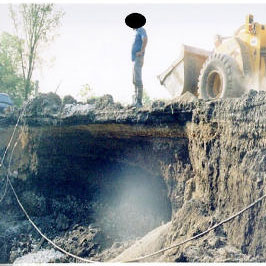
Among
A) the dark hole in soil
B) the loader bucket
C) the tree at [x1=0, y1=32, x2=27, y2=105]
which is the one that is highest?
the tree at [x1=0, y1=32, x2=27, y2=105]

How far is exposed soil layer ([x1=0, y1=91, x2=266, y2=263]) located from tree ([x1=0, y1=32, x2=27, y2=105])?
46.1 feet

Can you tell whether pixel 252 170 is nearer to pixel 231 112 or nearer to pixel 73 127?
pixel 231 112

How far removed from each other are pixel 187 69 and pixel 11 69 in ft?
58.5

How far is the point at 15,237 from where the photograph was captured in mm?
7805

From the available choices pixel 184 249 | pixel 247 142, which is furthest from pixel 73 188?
pixel 247 142

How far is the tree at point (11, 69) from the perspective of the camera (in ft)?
74.9

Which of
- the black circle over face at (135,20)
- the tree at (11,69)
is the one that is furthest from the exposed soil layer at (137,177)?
the tree at (11,69)

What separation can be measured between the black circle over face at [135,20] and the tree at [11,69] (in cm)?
1839

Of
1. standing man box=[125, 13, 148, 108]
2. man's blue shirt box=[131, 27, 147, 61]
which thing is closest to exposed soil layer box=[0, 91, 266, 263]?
standing man box=[125, 13, 148, 108]

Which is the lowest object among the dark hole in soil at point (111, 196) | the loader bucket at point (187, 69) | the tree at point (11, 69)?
the dark hole in soil at point (111, 196)

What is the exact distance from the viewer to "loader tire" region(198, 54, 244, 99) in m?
6.76

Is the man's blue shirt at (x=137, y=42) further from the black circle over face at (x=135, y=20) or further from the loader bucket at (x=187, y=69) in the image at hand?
the loader bucket at (x=187, y=69)

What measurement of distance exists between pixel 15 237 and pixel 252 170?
5.86 metres

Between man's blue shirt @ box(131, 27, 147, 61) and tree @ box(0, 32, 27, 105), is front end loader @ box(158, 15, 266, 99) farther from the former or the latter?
tree @ box(0, 32, 27, 105)
